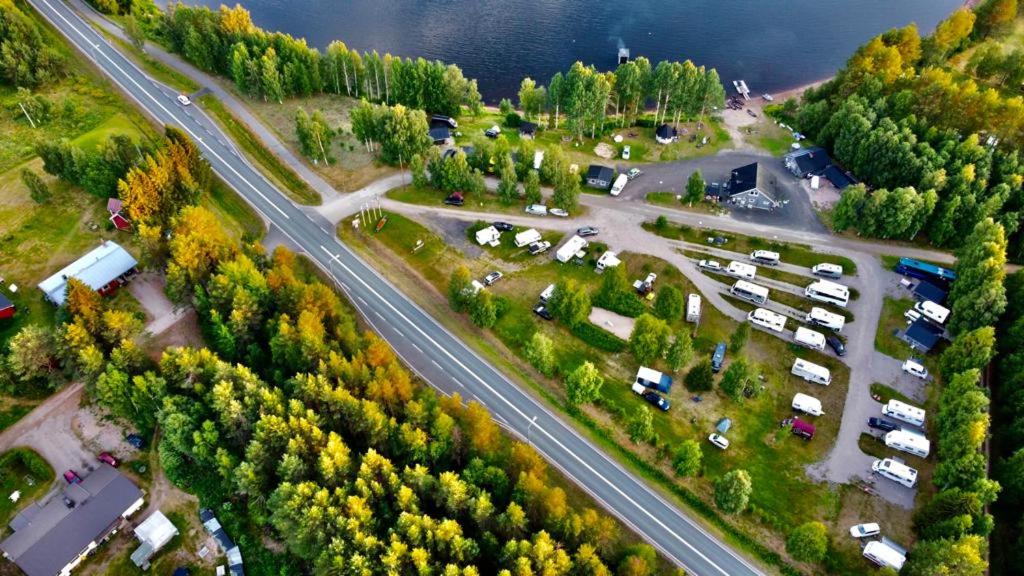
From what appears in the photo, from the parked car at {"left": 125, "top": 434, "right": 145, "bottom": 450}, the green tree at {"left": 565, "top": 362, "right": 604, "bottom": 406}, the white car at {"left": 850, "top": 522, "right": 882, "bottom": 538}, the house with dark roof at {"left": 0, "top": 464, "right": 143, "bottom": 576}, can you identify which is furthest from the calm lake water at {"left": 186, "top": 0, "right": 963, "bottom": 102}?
the house with dark roof at {"left": 0, "top": 464, "right": 143, "bottom": 576}

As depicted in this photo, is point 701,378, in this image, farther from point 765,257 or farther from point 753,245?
point 753,245

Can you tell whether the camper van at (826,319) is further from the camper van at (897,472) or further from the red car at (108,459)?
the red car at (108,459)

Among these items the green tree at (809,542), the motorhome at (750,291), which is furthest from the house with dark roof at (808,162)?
the green tree at (809,542)

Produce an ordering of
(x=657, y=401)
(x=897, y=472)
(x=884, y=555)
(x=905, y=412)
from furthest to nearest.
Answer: (x=657, y=401), (x=905, y=412), (x=897, y=472), (x=884, y=555)

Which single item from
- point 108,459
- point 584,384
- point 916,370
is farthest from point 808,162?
point 108,459

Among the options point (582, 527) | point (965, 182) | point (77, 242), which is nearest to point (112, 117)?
point (77, 242)
